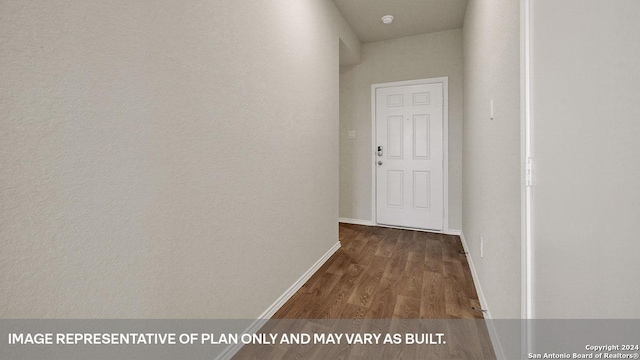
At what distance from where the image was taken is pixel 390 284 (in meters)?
2.20

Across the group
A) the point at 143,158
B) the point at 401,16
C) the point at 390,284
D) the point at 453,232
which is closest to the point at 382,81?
the point at 401,16

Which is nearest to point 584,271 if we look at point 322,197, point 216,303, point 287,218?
point 216,303

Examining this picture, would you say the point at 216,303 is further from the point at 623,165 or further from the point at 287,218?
the point at 623,165

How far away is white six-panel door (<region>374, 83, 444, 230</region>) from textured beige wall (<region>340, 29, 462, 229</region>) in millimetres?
138

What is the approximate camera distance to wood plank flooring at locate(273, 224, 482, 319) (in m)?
1.81

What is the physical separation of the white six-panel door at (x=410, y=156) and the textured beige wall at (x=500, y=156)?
1668 mm

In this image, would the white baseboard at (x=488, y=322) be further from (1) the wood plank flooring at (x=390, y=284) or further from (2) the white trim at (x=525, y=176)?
(2) the white trim at (x=525, y=176)

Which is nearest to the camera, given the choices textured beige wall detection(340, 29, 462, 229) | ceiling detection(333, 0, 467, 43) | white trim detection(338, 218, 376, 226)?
ceiling detection(333, 0, 467, 43)

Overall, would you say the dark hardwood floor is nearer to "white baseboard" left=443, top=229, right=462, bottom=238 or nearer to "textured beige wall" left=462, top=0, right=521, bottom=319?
"textured beige wall" left=462, top=0, right=521, bottom=319

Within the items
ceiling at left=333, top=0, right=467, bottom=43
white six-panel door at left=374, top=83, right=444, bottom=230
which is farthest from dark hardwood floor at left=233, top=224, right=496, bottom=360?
ceiling at left=333, top=0, right=467, bottom=43

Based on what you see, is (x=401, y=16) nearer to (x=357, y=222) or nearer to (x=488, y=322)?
(x=357, y=222)

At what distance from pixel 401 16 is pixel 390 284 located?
116 inches

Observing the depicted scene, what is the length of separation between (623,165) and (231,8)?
5.42ft

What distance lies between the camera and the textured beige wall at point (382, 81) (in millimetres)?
3512
